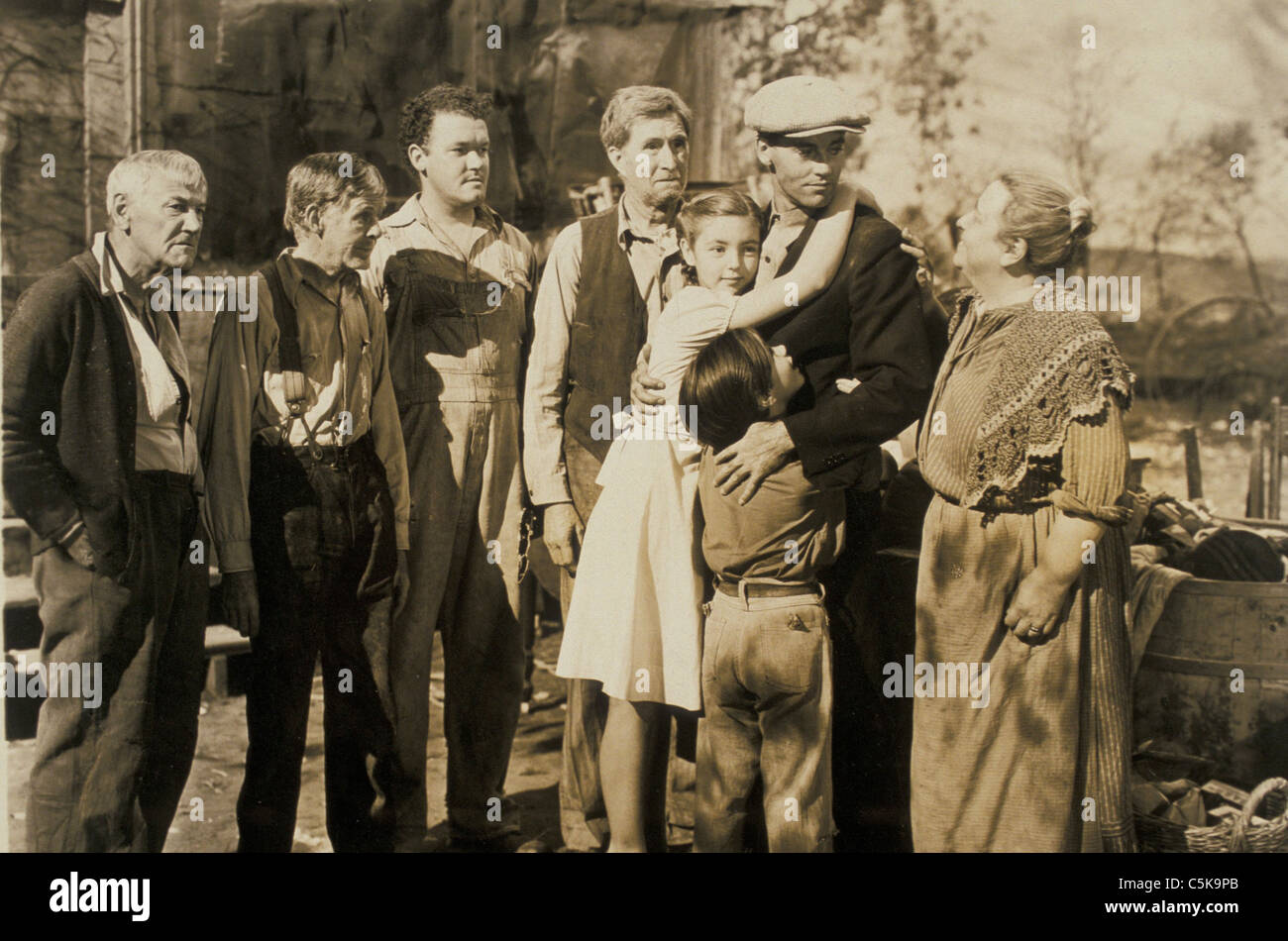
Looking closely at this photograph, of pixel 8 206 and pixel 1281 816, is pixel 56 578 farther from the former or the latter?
pixel 1281 816

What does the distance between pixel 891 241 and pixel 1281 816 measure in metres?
2.46

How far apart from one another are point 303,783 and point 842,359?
2534 millimetres

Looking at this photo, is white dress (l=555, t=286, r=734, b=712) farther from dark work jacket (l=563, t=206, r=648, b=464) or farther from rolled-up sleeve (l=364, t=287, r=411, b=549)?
rolled-up sleeve (l=364, t=287, r=411, b=549)

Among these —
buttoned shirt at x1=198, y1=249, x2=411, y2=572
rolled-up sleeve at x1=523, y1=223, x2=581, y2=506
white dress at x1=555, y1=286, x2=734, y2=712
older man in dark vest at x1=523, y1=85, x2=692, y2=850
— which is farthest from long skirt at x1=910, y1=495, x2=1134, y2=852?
buttoned shirt at x1=198, y1=249, x2=411, y2=572

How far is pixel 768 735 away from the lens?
13.9 ft

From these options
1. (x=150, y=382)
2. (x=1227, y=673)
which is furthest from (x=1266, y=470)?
(x=150, y=382)

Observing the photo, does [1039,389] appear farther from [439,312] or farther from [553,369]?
[439,312]

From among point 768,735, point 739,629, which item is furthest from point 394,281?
point 768,735

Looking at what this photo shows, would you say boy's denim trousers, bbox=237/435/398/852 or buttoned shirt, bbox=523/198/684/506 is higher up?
buttoned shirt, bbox=523/198/684/506

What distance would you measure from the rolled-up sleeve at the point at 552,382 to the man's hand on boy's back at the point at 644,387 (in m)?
0.27

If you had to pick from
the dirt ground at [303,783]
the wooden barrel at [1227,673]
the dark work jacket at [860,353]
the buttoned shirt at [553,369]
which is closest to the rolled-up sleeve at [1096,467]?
the dark work jacket at [860,353]

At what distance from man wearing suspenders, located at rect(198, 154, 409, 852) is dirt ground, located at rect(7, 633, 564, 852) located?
201 millimetres

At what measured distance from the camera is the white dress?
14.6 ft

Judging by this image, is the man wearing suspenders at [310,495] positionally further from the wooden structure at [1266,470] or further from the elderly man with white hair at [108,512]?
the wooden structure at [1266,470]
